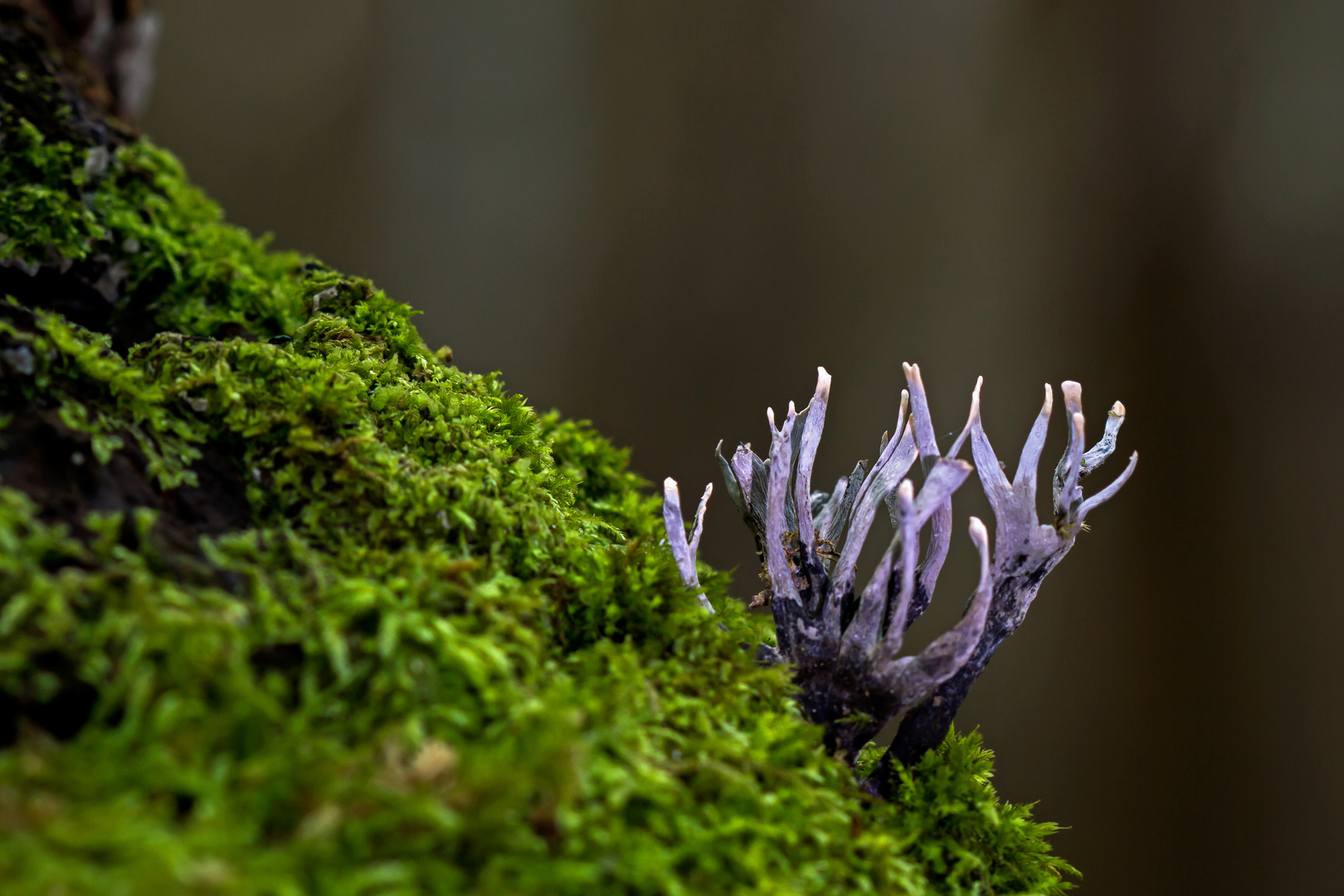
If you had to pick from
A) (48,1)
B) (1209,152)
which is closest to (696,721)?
(48,1)

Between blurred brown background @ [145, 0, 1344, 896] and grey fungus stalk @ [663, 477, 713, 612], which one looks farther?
blurred brown background @ [145, 0, 1344, 896]

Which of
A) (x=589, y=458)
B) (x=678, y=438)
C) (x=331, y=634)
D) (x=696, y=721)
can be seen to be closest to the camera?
(x=331, y=634)

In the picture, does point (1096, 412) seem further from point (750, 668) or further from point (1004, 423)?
point (750, 668)

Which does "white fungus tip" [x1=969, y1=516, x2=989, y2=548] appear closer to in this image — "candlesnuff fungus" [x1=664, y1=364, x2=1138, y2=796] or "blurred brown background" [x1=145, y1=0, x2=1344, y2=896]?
"candlesnuff fungus" [x1=664, y1=364, x2=1138, y2=796]

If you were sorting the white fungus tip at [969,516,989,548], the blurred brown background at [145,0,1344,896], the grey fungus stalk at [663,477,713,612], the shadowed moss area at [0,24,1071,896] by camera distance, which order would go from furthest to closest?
the blurred brown background at [145,0,1344,896] → the grey fungus stalk at [663,477,713,612] → the white fungus tip at [969,516,989,548] → the shadowed moss area at [0,24,1071,896]

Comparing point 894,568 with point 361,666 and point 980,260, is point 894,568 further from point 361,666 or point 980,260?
point 980,260

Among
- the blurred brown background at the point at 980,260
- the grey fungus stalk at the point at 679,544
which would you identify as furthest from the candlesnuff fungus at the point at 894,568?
the blurred brown background at the point at 980,260

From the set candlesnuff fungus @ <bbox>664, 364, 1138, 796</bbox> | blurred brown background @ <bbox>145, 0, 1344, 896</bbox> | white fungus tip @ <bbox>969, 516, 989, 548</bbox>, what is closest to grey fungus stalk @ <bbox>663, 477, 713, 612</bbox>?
candlesnuff fungus @ <bbox>664, 364, 1138, 796</bbox>
